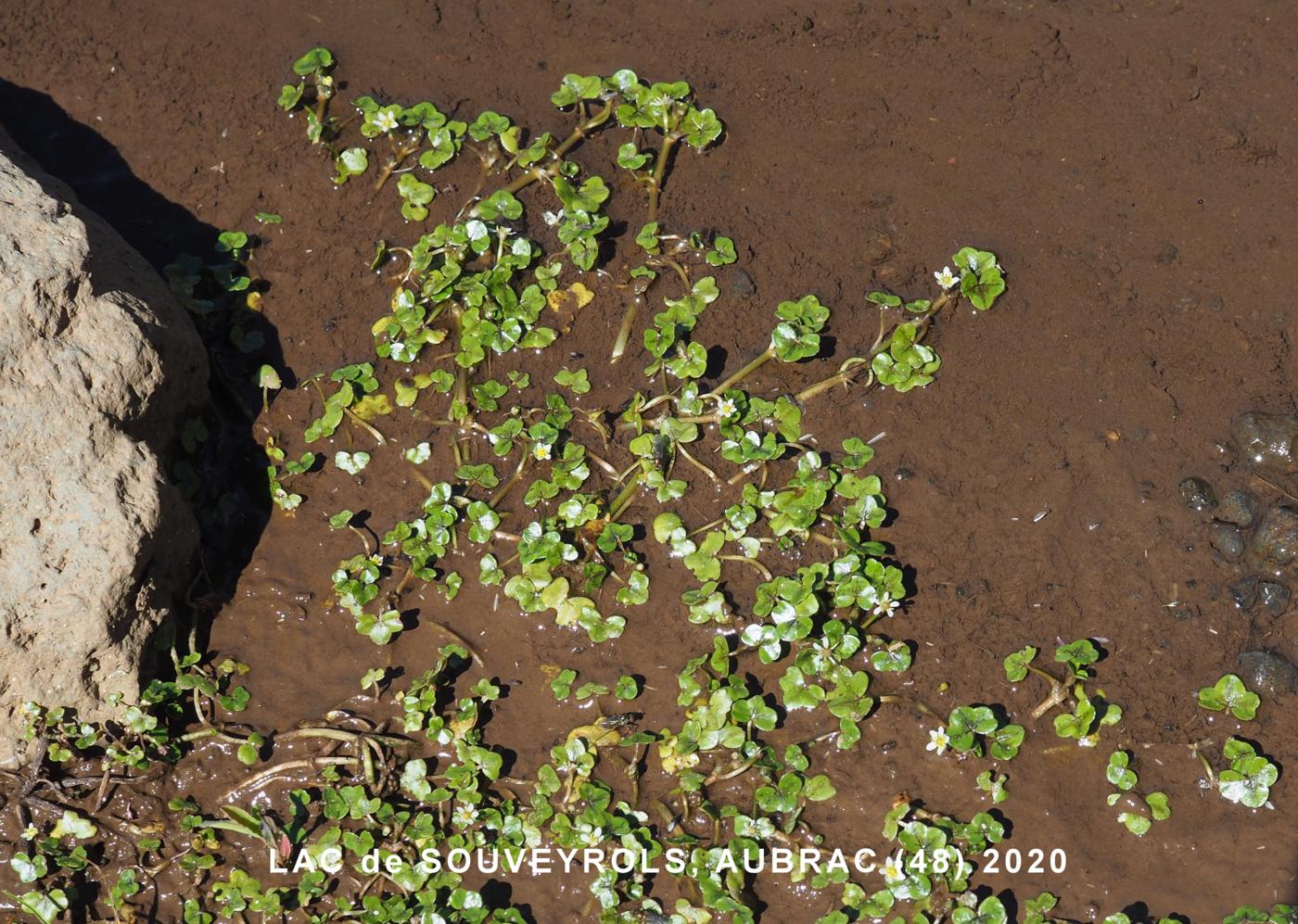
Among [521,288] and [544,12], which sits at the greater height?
[544,12]

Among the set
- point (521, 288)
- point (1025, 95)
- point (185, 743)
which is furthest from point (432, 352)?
point (1025, 95)

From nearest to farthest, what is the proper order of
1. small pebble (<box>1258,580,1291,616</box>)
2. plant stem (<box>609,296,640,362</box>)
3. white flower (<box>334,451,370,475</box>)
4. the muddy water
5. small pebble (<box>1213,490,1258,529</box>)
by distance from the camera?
the muddy water < small pebble (<box>1258,580,1291,616</box>) < small pebble (<box>1213,490,1258,529</box>) < white flower (<box>334,451,370,475</box>) < plant stem (<box>609,296,640,362</box>)

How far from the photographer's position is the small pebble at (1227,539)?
377 centimetres

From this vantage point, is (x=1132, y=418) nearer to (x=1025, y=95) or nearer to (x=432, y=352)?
(x=1025, y=95)

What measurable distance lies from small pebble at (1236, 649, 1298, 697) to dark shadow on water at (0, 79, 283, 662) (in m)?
3.19

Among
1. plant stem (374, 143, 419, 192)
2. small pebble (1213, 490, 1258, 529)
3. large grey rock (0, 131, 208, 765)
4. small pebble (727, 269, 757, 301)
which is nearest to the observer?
large grey rock (0, 131, 208, 765)

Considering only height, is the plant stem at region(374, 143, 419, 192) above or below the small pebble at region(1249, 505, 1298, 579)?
above

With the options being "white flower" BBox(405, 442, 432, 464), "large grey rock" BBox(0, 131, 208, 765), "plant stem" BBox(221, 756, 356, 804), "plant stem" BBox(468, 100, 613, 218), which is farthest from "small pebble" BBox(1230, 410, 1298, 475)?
"large grey rock" BBox(0, 131, 208, 765)

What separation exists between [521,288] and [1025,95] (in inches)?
85.9

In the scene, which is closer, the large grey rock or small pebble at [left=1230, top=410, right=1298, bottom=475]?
the large grey rock

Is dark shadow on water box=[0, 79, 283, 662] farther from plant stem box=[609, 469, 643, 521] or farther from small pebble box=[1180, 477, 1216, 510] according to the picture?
small pebble box=[1180, 477, 1216, 510]

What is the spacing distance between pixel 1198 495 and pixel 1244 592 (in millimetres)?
347

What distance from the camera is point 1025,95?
4723mm

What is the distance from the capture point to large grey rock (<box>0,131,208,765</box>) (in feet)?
11.0
